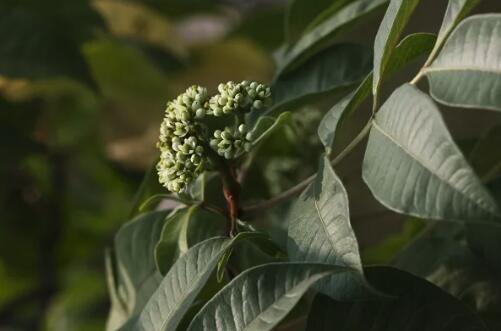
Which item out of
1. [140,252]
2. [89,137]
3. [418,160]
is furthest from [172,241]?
[89,137]

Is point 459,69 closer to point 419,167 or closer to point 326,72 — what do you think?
point 419,167

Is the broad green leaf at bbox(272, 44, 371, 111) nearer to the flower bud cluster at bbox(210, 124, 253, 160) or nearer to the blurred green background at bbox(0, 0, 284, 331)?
the flower bud cluster at bbox(210, 124, 253, 160)

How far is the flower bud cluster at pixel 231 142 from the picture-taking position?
362 millimetres

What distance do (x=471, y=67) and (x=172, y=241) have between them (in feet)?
0.56

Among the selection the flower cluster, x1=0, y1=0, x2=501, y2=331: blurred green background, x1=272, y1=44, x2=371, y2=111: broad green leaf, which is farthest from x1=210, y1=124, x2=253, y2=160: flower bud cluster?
x1=0, y1=0, x2=501, y2=331: blurred green background

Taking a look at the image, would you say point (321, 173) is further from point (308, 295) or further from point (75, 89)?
point (75, 89)

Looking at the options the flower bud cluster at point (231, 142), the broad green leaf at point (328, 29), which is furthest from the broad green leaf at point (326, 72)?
the flower bud cluster at point (231, 142)

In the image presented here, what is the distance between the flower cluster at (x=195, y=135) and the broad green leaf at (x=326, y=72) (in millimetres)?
100

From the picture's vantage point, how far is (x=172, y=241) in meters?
0.41

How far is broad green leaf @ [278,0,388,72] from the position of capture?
17.8 inches

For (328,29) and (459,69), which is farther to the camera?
(328,29)

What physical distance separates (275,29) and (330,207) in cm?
69

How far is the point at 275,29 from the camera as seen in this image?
0.99 metres

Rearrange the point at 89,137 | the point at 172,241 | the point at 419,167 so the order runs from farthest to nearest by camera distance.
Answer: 1. the point at 89,137
2. the point at 172,241
3. the point at 419,167
